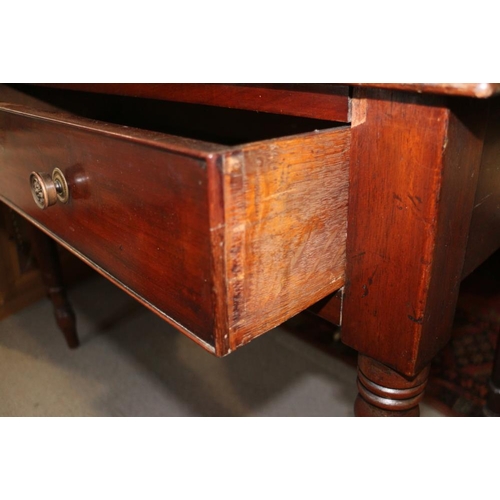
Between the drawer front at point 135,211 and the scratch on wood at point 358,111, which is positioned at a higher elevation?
the scratch on wood at point 358,111

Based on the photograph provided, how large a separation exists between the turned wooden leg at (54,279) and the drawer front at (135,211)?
63cm

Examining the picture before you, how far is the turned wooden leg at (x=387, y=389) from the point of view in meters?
0.53

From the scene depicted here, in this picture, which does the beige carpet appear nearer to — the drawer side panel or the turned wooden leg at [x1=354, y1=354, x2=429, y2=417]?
the turned wooden leg at [x1=354, y1=354, x2=429, y2=417]

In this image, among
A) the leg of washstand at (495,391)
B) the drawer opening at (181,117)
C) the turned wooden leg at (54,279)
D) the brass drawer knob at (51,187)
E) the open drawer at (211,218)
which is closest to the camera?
the open drawer at (211,218)

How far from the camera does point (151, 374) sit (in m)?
1.18

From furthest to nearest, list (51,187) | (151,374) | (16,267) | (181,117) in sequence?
(16,267), (151,374), (181,117), (51,187)

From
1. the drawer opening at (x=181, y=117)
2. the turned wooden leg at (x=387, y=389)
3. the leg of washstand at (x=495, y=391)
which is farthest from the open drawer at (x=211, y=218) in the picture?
the leg of washstand at (x=495, y=391)

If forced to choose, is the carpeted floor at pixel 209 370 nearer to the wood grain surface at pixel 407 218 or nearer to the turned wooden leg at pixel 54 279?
the turned wooden leg at pixel 54 279

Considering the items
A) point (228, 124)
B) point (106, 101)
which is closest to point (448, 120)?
point (228, 124)

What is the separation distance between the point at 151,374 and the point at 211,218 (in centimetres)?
91

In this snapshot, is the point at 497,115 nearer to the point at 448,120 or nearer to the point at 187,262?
the point at 448,120

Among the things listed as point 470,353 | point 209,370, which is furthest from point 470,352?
point 209,370

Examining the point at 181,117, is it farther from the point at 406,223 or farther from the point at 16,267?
the point at 16,267

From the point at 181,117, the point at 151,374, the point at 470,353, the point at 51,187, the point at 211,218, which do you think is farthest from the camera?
the point at 151,374
